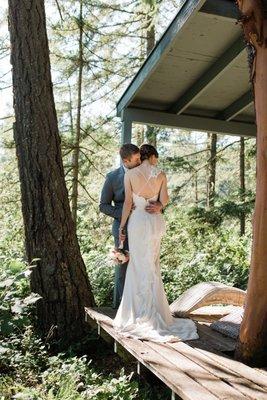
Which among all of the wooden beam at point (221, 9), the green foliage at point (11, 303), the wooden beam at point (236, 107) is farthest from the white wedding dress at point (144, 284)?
the wooden beam at point (236, 107)

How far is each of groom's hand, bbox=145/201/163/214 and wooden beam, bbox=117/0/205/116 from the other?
1.92 meters

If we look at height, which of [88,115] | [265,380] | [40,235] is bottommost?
[265,380]

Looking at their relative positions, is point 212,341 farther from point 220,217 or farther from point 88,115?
point 88,115

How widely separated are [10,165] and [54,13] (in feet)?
13.7

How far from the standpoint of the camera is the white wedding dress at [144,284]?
4.62m

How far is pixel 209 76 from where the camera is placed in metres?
6.02

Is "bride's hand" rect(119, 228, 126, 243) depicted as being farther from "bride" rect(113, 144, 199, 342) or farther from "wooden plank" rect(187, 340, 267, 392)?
"wooden plank" rect(187, 340, 267, 392)

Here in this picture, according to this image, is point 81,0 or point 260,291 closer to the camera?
point 260,291

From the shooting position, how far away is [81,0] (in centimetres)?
1091

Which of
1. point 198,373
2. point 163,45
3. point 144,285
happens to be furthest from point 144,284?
point 163,45

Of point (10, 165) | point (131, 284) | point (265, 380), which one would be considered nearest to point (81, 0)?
point (10, 165)

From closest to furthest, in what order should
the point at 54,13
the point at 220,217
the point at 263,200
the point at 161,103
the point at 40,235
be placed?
the point at 263,200 → the point at 40,235 → the point at 161,103 → the point at 220,217 → the point at 54,13

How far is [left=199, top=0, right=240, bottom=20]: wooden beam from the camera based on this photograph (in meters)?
4.58

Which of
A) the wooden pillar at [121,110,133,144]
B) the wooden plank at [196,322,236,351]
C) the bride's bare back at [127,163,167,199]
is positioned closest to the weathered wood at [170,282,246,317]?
the wooden plank at [196,322,236,351]
